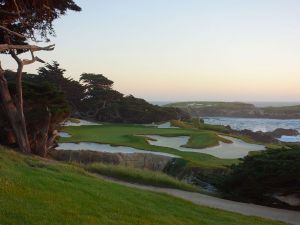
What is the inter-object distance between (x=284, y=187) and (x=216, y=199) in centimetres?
221

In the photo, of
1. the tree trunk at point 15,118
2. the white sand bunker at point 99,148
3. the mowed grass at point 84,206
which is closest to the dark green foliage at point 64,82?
the white sand bunker at point 99,148

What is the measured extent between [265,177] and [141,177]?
4.63 m

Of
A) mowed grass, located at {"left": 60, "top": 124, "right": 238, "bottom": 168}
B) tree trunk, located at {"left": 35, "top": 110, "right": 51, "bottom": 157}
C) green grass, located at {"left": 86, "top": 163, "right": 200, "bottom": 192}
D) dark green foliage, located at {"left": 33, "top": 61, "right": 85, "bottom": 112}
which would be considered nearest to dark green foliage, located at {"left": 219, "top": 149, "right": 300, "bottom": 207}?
green grass, located at {"left": 86, "top": 163, "right": 200, "bottom": 192}

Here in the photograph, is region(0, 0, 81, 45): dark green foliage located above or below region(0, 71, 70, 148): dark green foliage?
above

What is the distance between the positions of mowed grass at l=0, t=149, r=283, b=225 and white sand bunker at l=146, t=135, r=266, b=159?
1558 cm

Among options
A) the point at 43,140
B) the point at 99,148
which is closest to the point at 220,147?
the point at 99,148

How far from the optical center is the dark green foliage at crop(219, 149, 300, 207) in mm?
15953

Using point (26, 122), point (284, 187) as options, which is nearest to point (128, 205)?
point (284, 187)

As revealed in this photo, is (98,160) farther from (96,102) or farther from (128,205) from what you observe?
(96,102)

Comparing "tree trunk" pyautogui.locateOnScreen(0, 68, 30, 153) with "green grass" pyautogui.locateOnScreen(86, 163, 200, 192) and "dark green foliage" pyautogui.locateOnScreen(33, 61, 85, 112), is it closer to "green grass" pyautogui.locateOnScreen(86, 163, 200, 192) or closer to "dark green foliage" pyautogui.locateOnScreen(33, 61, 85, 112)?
"green grass" pyautogui.locateOnScreen(86, 163, 200, 192)

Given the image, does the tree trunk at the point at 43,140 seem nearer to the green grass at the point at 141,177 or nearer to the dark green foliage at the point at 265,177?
the green grass at the point at 141,177

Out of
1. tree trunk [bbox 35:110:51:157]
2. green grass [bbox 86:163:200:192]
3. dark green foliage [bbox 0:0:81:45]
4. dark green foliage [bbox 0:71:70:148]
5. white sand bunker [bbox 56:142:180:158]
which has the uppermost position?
dark green foliage [bbox 0:0:81:45]

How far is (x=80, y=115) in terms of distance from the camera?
60531 mm

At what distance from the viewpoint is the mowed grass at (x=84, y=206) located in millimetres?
7871
